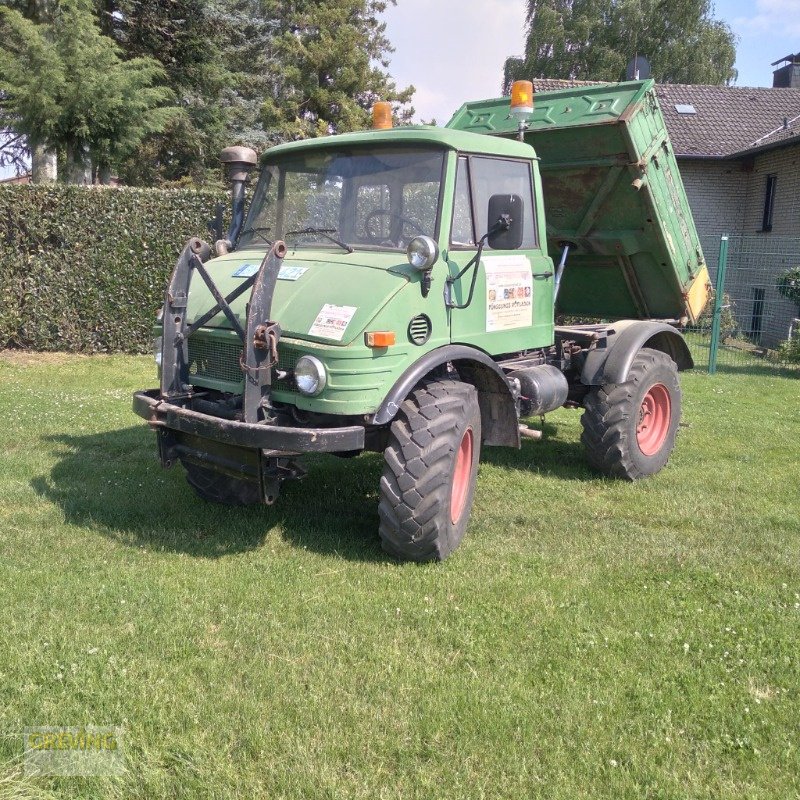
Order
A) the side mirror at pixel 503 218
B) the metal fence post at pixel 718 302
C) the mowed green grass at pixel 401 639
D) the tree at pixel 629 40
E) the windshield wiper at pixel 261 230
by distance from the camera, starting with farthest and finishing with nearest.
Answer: the tree at pixel 629 40, the metal fence post at pixel 718 302, the windshield wiper at pixel 261 230, the side mirror at pixel 503 218, the mowed green grass at pixel 401 639

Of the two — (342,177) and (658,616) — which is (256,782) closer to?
(658,616)

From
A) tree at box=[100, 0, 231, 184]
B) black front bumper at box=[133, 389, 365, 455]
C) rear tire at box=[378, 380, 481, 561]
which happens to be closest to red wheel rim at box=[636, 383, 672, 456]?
rear tire at box=[378, 380, 481, 561]

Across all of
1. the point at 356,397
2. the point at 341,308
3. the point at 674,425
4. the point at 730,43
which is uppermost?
the point at 730,43

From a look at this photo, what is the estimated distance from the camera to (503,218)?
15.5 feet

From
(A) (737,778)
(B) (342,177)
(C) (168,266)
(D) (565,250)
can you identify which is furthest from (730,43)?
(A) (737,778)

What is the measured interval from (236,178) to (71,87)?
9.13 meters

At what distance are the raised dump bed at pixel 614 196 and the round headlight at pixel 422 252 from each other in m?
2.35

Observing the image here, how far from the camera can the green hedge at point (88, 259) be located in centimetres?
1159

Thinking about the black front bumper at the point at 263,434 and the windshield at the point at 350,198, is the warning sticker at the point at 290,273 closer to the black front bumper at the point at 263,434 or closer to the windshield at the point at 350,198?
the windshield at the point at 350,198

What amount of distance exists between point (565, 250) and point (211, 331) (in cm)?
346

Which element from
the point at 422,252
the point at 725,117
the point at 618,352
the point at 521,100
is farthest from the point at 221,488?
the point at 725,117

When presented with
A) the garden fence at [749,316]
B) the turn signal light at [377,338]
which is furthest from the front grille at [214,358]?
the garden fence at [749,316]

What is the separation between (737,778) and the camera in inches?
114
